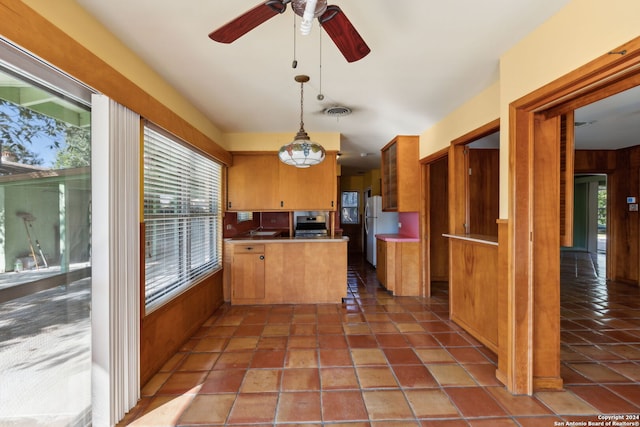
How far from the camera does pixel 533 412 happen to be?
183cm

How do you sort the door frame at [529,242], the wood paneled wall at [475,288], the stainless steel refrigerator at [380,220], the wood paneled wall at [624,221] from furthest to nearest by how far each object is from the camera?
1. the stainless steel refrigerator at [380,220]
2. the wood paneled wall at [624,221]
3. the wood paneled wall at [475,288]
4. the door frame at [529,242]

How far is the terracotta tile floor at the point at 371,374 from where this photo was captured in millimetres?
1824

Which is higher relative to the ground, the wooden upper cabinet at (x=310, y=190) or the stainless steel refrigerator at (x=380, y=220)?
the wooden upper cabinet at (x=310, y=190)

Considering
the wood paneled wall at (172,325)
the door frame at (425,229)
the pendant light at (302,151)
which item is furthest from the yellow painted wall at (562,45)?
the wood paneled wall at (172,325)

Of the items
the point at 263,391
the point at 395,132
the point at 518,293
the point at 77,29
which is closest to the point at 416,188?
→ the point at 395,132

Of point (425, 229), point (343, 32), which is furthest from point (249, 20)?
point (425, 229)

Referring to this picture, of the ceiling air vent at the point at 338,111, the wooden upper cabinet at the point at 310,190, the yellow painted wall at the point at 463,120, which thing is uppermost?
the ceiling air vent at the point at 338,111

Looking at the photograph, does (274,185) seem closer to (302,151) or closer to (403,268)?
(302,151)

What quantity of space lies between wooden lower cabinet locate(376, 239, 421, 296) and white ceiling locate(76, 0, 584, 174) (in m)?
1.91

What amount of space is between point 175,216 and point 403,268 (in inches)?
125

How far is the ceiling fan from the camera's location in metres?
1.19

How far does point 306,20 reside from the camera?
1220 millimetres

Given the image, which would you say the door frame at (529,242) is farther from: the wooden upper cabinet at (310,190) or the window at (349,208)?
the window at (349,208)

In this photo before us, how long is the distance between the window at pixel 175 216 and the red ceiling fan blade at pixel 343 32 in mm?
1700
